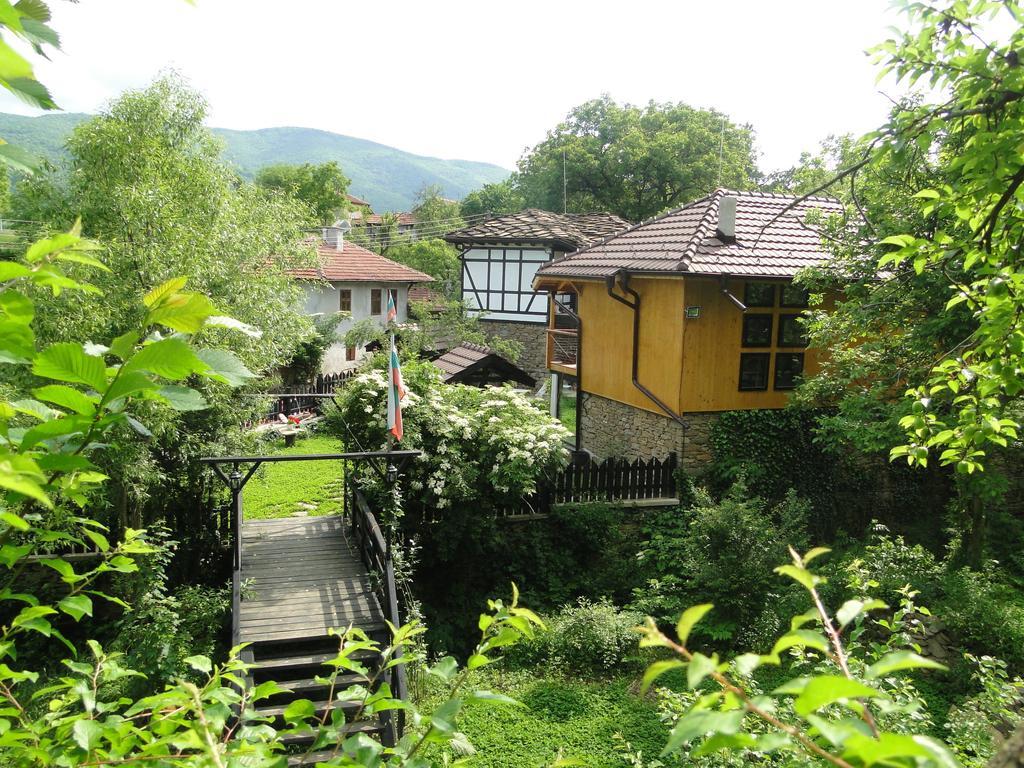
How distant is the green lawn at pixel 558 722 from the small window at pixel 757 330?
642cm

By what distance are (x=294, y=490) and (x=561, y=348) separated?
7.04 m

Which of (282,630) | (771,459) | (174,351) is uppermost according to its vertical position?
(174,351)

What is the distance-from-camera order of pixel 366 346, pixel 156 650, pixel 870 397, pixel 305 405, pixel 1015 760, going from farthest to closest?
1. pixel 366 346
2. pixel 305 405
3. pixel 870 397
4. pixel 156 650
5. pixel 1015 760

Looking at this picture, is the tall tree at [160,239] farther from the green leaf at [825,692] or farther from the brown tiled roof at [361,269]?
the brown tiled roof at [361,269]

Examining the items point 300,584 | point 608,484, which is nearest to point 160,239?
point 300,584

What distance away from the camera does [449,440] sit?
10.1 m

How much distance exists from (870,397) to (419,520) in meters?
6.29

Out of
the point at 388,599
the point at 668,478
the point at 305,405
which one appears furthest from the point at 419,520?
the point at 305,405

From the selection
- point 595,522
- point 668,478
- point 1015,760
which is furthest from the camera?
point 668,478

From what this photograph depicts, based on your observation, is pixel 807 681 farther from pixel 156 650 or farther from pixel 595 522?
pixel 595 522

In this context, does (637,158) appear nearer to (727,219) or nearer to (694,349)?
(727,219)

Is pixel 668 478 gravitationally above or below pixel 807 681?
below

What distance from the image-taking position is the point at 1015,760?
110cm

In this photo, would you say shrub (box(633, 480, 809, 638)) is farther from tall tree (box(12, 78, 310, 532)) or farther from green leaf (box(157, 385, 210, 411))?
green leaf (box(157, 385, 210, 411))
